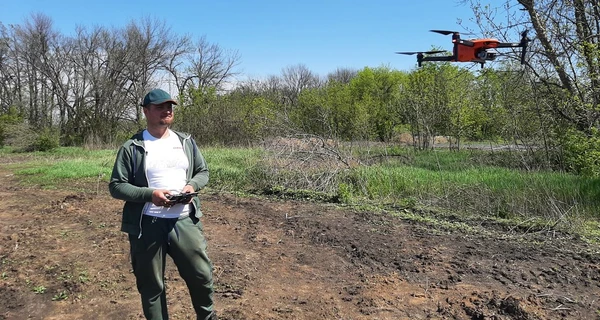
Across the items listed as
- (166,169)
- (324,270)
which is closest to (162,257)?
(166,169)

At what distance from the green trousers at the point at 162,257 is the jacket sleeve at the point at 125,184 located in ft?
0.56

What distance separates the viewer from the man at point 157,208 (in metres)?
2.55

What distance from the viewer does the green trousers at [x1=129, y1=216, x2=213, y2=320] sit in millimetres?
2557

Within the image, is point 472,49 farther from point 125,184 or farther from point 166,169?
point 125,184

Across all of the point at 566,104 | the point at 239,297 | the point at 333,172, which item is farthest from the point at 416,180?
the point at 239,297

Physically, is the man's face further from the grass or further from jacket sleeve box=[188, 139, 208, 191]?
the grass

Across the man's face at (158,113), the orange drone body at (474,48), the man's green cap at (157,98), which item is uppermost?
the orange drone body at (474,48)

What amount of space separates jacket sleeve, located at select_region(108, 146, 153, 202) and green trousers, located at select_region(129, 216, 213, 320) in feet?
0.56

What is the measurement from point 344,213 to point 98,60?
90.6 ft

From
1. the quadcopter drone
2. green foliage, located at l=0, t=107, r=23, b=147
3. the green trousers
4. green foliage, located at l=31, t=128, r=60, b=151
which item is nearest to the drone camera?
the quadcopter drone

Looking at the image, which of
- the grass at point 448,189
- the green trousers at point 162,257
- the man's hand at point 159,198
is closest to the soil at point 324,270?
the green trousers at point 162,257

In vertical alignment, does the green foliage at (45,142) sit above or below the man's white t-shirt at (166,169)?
above

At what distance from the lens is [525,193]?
7109 mm

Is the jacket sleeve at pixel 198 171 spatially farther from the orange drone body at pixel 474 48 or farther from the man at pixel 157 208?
the orange drone body at pixel 474 48
